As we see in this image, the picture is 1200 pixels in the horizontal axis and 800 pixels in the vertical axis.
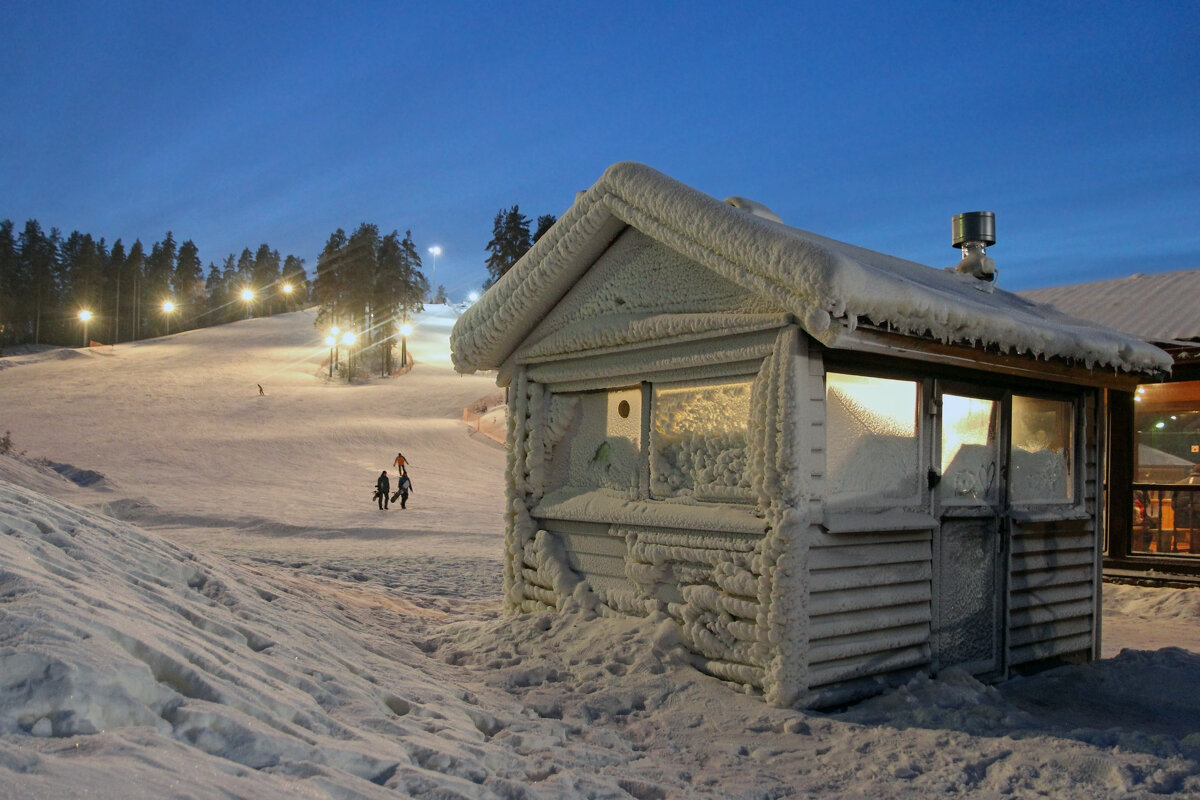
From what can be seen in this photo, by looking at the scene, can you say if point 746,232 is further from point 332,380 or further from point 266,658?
point 332,380

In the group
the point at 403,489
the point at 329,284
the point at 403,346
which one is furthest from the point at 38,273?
the point at 403,489

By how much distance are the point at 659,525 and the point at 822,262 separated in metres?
2.53

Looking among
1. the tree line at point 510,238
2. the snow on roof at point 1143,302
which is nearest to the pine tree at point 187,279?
the tree line at point 510,238

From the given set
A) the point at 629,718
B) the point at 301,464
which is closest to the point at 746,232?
the point at 629,718

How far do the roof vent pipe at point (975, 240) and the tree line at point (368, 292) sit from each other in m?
48.9

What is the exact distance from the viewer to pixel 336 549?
14852 mm

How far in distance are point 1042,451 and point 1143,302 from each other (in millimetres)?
6709

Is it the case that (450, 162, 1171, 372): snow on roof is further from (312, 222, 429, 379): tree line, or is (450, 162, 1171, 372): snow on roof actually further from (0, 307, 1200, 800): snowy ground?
(312, 222, 429, 379): tree line

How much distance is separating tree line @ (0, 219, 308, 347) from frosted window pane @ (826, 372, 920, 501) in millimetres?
83872

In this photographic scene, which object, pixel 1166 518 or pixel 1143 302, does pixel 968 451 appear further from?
pixel 1143 302

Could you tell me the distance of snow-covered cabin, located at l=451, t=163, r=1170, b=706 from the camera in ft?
19.3

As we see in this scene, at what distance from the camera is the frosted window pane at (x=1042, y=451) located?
7902 millimetres

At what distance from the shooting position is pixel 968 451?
7.36 metres

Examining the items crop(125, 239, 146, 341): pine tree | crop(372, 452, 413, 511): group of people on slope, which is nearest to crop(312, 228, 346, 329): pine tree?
crop(125, 239, 146, 341): pine tree
